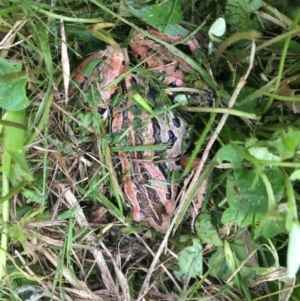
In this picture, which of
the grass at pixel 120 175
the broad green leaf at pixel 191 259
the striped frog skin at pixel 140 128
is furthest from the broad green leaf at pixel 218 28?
the broad green leaf at pixel 191 259

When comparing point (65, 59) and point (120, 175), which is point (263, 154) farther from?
point (65, 59)

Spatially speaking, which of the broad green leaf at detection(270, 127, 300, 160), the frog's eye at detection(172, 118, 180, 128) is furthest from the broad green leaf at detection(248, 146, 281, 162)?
the frog's eye at detection(172, 118, 180, 128)

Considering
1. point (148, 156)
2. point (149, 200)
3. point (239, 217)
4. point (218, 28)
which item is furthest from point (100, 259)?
point (218, 28)

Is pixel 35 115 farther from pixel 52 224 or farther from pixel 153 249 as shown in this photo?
pixel 153 249

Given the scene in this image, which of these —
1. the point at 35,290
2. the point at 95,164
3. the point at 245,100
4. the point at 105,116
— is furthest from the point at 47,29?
the point at 35,290

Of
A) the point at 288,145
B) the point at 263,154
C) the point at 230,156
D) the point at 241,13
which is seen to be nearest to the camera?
the point at 288,145

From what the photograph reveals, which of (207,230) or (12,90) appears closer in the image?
(12,90)

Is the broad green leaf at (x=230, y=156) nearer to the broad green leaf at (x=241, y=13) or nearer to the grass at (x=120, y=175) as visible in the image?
the grass at (x=120, y=175)
